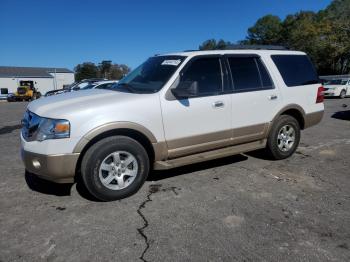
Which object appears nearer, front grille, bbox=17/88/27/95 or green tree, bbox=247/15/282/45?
front grille, bbox=17/88/27/95

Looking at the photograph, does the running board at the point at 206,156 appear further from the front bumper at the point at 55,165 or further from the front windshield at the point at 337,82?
the front windshield at the point at 337,82

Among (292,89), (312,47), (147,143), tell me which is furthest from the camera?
(312,47)

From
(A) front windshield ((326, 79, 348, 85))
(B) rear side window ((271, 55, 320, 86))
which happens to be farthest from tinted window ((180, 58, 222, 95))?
(A) front windshield ((326, 79, 348, 85))

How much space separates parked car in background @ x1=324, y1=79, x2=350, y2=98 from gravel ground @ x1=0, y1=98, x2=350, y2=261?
18988 millimetres

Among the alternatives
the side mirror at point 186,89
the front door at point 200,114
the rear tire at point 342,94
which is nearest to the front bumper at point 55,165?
the front door at point 200,114

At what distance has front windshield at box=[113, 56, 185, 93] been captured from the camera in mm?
4544

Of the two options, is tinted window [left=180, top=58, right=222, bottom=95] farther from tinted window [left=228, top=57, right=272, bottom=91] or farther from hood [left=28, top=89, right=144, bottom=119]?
→ hood [left=28, top=89, right=144, bottom=119]

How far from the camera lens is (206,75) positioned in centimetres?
481

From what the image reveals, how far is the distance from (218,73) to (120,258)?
3.05m

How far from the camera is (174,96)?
436cm

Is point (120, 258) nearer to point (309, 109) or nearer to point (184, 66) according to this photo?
point (184, 66)

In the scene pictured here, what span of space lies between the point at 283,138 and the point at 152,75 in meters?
2.64

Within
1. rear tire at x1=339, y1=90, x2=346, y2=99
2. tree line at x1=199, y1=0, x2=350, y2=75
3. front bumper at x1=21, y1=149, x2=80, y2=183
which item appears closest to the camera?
front bumper at x1=21, y1=149, x2=80, y2=183

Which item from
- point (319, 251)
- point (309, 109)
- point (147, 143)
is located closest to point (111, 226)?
point (147, 143)
